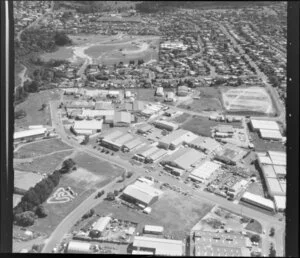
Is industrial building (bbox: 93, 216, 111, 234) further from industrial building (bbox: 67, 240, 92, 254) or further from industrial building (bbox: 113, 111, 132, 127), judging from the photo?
industrial building (bbox: 113, 111, 132, 127)

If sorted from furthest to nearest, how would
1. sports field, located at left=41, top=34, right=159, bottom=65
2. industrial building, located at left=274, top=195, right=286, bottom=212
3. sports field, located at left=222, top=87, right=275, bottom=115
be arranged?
sports field, located at left=41, top=34, right=159, bottom=65 < sports field, located at left=222, top=87, right=275, bottom=115 < industrial building, located at left=274, top=195, right=286, bottom=212

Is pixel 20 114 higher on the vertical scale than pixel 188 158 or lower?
higher

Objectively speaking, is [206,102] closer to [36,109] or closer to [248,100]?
[248,100]

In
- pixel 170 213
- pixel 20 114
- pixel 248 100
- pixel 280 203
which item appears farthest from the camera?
pixel 248 100

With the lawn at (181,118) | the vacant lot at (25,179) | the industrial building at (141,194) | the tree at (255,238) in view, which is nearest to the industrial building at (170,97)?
the lawn at (181,118)

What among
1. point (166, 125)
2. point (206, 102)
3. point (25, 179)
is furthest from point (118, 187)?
point (206, 102)

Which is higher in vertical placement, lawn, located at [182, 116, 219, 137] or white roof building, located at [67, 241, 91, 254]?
lawn, located at [182, 116, 219, 137]

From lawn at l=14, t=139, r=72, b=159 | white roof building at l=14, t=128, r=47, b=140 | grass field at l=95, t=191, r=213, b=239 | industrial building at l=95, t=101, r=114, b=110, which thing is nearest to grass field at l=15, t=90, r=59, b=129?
white roof building at l=14, t=128, r=47, b=140

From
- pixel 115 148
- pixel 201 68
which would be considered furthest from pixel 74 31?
pixel 115 148
